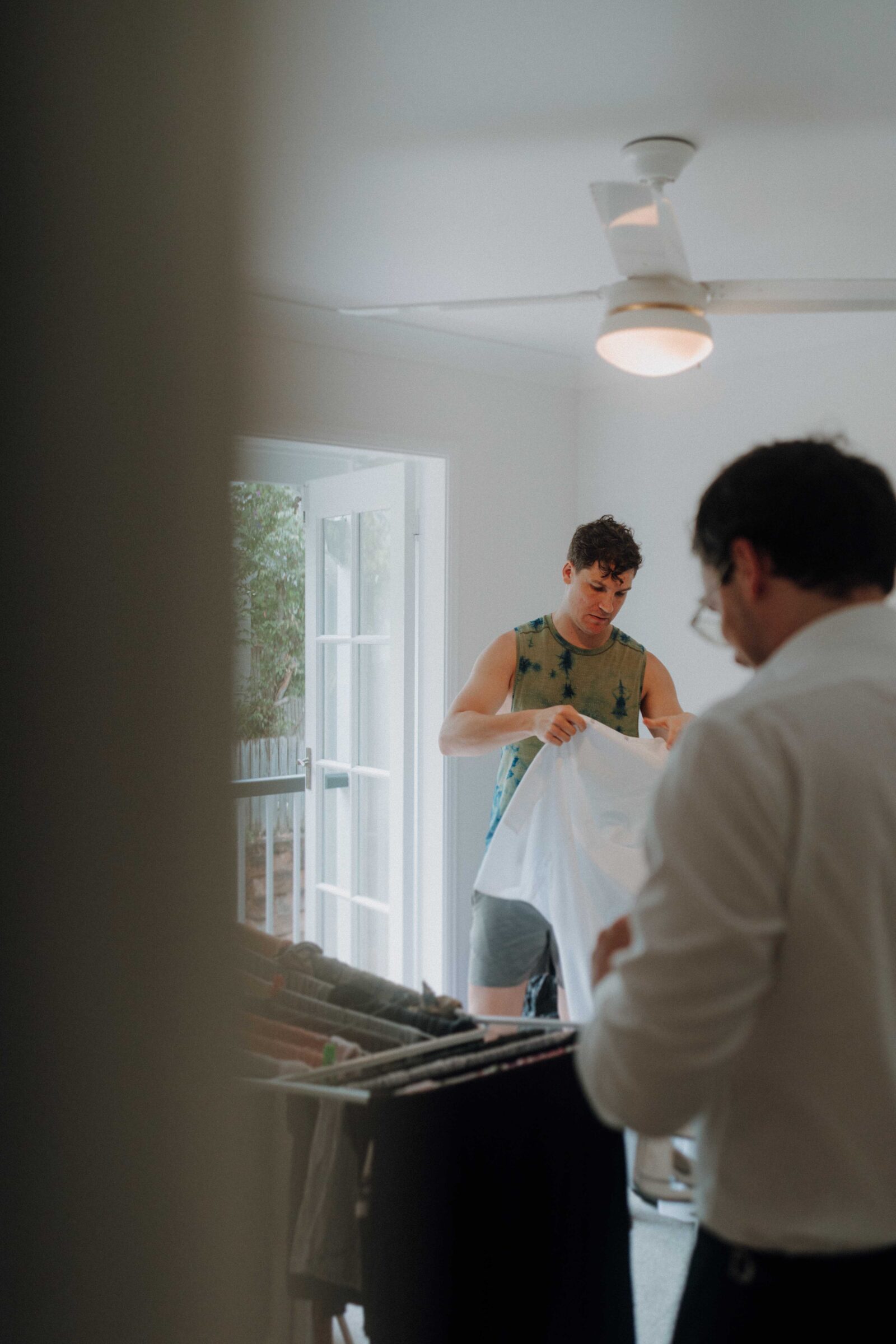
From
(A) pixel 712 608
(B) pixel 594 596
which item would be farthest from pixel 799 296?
(A) pixel 712 608

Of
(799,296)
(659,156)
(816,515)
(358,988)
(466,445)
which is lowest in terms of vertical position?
(358,988)

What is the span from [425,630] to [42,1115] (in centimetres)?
303

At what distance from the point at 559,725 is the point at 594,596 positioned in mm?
393

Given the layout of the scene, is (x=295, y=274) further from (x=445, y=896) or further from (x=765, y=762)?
(x=765, y=762)

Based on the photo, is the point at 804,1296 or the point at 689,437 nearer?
the point at 804,1296

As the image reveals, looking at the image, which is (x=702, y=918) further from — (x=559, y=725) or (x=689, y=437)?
(x=689, y=437)

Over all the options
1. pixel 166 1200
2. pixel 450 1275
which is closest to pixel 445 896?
pixel 450 1275

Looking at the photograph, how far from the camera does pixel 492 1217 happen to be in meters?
1.11

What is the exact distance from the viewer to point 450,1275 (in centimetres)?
109

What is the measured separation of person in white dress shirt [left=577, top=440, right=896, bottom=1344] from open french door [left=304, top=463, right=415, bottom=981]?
272 cm

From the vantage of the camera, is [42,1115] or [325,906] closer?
[42,1115]

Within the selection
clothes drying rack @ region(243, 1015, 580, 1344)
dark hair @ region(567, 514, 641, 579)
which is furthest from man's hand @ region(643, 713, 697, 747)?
clothes drying rack @ region(243, 1015, 580, 1344)

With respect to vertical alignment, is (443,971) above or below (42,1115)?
below

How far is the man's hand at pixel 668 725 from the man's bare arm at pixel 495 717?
245 mm
